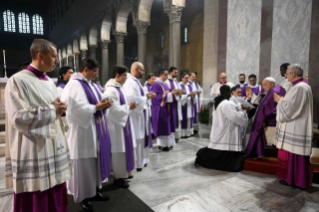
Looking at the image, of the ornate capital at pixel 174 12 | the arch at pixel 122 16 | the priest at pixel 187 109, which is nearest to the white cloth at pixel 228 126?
the priest at pixel 187 109

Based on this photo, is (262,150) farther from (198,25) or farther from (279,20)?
(198,25)

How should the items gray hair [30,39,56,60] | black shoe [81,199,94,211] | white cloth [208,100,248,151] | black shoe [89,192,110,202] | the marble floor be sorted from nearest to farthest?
gray hair [30,39,56,60], black shoe [81,199,94,211], the marble floor, black shoe [89,192,110,202], white cloth [208,100,248,151]

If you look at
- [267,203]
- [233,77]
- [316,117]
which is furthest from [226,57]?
[267,203]

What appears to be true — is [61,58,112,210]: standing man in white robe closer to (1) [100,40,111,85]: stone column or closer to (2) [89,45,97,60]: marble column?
(1) [100,40,111,85]: stone column

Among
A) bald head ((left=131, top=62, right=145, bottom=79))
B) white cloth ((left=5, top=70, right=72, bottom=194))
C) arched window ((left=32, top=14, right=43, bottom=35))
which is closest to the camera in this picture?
white cloth ((left=5, top=70, right=72, bottom=194))

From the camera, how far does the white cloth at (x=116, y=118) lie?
308cm

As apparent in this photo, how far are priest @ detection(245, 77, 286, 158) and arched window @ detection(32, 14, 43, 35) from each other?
8781 millimetres

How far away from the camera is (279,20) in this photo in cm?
626

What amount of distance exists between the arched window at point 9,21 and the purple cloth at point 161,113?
233 inches

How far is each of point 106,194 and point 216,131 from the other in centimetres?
226

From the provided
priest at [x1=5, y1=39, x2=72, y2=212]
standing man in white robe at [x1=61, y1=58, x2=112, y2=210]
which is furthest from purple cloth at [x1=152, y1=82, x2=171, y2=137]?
priest at [x1=5, y1=39, x2=72, y2=212]

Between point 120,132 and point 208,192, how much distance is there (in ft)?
5.18

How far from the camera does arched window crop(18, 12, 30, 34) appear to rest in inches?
309

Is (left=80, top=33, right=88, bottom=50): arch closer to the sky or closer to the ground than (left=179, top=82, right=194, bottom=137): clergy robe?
closer to the sky
